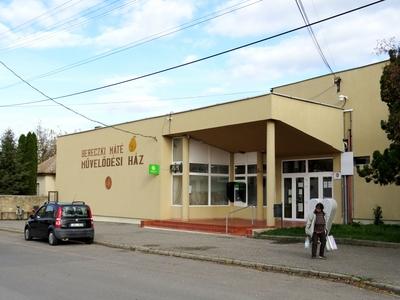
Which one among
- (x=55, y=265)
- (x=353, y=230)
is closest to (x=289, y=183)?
(x=353, y=230)

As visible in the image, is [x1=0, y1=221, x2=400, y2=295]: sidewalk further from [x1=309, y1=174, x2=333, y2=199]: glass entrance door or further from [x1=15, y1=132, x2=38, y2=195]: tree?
[x1=15, y1=132, x2=38, y2=195]: tree

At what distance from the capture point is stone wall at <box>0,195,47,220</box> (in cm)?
3812

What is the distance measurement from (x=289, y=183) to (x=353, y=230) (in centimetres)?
743

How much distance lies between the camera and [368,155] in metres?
23.9

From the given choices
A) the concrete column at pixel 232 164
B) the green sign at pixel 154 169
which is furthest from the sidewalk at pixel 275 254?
the concrete column at pixel 232 164

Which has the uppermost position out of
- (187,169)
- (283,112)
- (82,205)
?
(283,112)

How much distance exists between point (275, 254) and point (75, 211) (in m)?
8.33

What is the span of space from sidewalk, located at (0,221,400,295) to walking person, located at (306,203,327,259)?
0.31 meters

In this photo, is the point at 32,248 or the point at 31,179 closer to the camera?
the point at 32,248

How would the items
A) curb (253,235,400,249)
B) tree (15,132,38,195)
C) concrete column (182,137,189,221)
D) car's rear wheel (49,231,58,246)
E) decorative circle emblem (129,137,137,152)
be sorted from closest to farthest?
curb (253,235,400,249) → car's rear wheel (49,231,58,246) → concrete column (182,137,189,221) → decorative circle emblem (129,137,137,152) → tree (15,132,38,195)

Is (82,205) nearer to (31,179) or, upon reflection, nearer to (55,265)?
(55,265)

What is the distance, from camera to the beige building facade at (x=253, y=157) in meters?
23.3

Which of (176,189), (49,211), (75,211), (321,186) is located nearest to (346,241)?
(321,186)

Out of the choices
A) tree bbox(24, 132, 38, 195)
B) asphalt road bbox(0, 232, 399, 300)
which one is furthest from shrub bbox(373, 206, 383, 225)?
tree bbox(24, 132, 38, 195)
